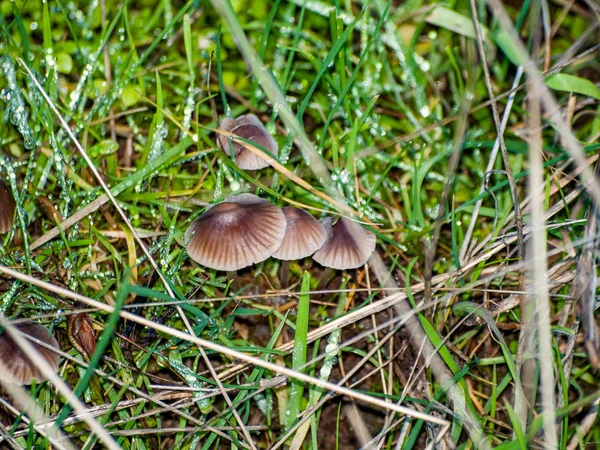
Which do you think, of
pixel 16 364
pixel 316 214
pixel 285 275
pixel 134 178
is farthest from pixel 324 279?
pixel 16 364

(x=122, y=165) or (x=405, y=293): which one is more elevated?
(x=122, y=165)

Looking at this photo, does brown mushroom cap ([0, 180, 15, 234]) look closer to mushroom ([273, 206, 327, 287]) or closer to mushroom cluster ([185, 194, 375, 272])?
mushroom cluster ([185, 194, 375, 272])

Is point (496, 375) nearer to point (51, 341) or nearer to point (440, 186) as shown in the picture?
point (440, 186)

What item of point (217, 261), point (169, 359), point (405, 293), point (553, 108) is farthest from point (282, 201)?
point (553, 108)

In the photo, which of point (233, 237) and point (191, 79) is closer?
point (233, 237)

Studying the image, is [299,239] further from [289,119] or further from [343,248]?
[289,119]

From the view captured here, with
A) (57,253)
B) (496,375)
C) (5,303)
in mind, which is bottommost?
(496,375)
